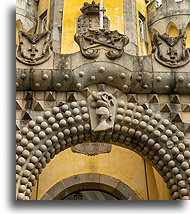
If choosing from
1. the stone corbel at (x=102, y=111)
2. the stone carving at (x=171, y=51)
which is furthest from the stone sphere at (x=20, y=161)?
the stone carving at (x=171, y=51)

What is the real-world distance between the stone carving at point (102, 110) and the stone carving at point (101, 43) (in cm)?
62

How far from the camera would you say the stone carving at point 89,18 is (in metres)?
9.59

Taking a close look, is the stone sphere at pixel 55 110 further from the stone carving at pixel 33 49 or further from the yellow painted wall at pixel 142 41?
the yellow painted wall at pixel 142 41

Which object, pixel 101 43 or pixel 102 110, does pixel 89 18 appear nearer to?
pixel 101 43

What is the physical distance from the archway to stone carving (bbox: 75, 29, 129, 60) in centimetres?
311

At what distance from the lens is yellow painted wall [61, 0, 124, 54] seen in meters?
9.40

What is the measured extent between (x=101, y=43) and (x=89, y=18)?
2.83m

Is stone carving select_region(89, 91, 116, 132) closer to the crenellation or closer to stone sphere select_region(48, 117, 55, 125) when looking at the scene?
the crenellation

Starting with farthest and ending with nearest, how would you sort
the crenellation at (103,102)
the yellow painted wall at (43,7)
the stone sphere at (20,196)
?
the yellow painted wall at (43,7) → the crenellation at (103,102) → the stone sphere at (20,196)

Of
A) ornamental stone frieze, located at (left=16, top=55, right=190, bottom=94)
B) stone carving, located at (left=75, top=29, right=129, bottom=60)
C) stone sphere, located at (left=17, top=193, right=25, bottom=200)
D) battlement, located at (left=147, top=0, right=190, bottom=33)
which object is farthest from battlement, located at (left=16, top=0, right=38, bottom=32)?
stone sphere, located at (left=17, top=193, right=25, bottom=200)

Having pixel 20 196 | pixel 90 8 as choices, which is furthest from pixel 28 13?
pixel 20 196

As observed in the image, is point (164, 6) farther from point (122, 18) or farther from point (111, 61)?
point (111, 61)

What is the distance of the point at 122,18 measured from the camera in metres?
9.77

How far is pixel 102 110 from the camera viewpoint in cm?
652
